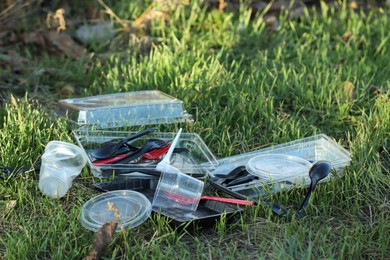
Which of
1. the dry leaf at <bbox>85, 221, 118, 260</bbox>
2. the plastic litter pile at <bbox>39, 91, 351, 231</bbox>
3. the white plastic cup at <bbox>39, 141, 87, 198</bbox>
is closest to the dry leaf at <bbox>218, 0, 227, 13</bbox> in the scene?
the plastic litter pile at <bbox>39, 91, 351, 231</bbox>

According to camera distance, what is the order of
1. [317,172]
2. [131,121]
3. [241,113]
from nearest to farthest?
[317,172] < [131,121] < [241,113]

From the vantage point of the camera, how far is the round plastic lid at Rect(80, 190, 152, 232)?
8.83 feet

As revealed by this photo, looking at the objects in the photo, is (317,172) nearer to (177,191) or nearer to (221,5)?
(177,191)

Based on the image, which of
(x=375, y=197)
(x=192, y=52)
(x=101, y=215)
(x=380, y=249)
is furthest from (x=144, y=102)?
(x=380, y=249)

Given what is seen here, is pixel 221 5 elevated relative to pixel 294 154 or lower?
elevated

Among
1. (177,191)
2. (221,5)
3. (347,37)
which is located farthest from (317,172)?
(221,5)

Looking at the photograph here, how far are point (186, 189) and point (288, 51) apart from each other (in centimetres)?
211

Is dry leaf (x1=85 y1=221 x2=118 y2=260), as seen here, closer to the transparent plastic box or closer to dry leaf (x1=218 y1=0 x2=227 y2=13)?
the transparent plastic box

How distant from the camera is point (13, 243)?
2.62m

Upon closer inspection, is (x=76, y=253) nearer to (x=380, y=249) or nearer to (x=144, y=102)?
(x=380, y=249)

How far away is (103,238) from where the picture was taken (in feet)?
8.32

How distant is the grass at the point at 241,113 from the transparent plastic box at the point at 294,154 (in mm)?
54

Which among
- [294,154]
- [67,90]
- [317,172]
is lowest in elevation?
[67,90]

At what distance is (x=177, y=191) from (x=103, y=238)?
0.46 meters
